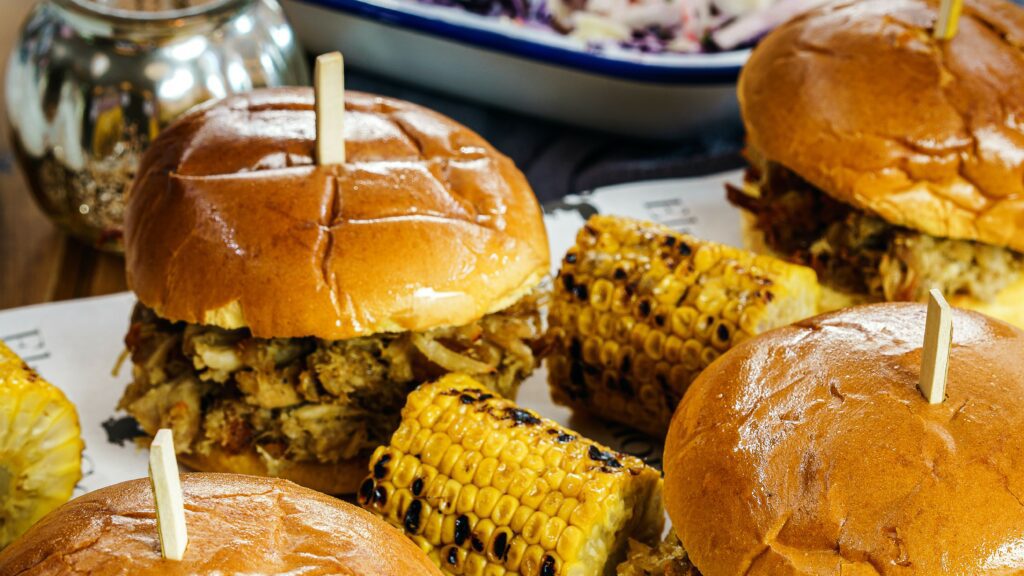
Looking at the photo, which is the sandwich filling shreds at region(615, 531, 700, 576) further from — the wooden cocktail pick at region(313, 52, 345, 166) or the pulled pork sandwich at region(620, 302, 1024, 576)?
the wooden cocktail pick at region(313, 52, 345, 166)

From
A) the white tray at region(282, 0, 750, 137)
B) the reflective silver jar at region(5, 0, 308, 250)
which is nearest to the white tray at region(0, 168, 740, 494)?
the reflective silver jar at region(5, 0, 308, 250)

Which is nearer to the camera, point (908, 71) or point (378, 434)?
point (378, 434)

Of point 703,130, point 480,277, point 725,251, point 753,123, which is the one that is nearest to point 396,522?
point 480,277

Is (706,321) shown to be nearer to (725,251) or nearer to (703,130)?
(725,251)

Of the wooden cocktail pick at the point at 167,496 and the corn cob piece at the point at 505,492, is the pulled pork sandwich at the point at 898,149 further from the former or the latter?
the wooden cocktail pick at the point at 167,496

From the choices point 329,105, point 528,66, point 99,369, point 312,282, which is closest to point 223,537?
point 312,282

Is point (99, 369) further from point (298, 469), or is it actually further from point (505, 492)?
point (505, 492)
